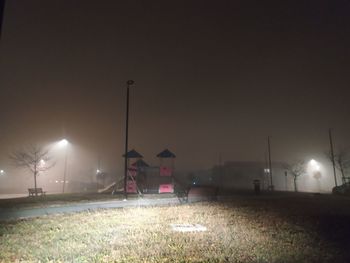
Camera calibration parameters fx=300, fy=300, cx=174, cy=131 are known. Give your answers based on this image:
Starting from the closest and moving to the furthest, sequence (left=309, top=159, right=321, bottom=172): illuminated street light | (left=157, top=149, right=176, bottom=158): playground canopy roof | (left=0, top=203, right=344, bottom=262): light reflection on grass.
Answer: (left=0, top=203, right=344, bottom=262): light reflection on grass < (left=157, top=149, right=176, bottom=158): playground canopy roof < (left=309, top=159, right=321, bottom=172): illuminated street light

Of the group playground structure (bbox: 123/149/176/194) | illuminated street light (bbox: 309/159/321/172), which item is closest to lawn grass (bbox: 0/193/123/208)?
playground structure (bbox: 123/149/176/194)

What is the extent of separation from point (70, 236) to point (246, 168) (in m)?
76.6

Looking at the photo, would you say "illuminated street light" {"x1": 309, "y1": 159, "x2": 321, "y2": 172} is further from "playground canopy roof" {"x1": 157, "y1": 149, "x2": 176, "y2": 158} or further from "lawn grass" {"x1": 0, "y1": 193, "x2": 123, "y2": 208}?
"lawn grass" {"x1": 0, "y1": 193, "x2": 123, "y2": 208}

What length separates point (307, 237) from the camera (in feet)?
30.0

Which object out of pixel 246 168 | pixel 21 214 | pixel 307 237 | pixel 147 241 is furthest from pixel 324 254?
pixel 246 168

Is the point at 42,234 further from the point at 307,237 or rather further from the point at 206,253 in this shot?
the point at 307,237

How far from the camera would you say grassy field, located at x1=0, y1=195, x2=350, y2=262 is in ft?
23.6

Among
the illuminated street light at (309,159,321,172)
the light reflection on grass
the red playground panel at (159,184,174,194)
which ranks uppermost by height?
the illuminated street light at (309,159,321,172)

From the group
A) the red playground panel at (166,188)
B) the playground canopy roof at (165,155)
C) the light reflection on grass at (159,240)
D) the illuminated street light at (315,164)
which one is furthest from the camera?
the illuminated street light at (315,164)

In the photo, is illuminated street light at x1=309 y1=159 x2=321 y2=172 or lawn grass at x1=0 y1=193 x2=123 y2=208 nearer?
lawn grass at x1=0 y1=193 x2=123 y2=208

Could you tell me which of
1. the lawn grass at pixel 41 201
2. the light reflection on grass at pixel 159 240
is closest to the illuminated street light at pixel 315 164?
the lawn grass at pixel 41 201

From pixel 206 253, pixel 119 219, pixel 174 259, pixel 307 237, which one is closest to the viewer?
pixel 174 259

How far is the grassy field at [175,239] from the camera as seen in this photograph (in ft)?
23.6

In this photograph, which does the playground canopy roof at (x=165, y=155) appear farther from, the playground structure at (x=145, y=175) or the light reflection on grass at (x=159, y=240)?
the light reflection on grass at (x=159, y=240)
